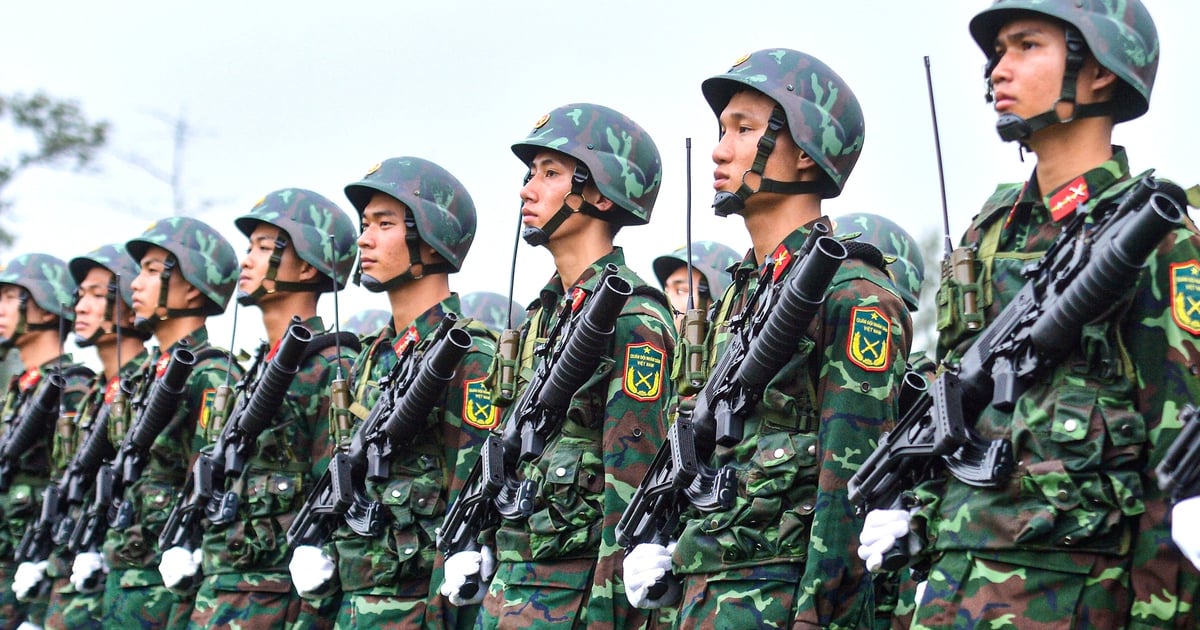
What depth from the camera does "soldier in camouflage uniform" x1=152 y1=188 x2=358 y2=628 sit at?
9.42 meters

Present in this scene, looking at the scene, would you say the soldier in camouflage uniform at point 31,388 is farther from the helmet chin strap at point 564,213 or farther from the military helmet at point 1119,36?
the military helmet at point 1119,36

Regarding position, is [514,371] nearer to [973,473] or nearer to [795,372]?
[795,372]

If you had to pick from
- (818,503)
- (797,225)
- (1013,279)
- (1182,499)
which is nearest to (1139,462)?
(1182,499)

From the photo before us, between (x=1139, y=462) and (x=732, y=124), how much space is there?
2.63 m

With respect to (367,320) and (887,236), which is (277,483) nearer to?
(887,236)

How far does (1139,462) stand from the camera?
4.92 m

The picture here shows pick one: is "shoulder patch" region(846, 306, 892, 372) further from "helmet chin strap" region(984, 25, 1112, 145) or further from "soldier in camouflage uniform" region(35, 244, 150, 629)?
"soldier in camouflage uniform" region(35, 244, 150, 629)

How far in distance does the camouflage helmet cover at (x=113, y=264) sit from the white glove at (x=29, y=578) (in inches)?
83.7

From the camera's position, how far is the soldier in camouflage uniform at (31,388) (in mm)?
12703

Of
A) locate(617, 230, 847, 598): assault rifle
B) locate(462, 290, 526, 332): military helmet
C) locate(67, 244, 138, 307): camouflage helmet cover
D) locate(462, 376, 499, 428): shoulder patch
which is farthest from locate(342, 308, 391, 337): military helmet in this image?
locate(617, 230, 847, 598): assault rifle

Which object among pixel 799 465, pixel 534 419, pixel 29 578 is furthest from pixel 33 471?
pixel 799 465

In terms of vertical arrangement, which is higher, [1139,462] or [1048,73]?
[1048,73]

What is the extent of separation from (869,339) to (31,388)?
9375 mm

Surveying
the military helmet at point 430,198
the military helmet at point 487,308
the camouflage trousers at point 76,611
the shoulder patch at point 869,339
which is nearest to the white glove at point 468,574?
the military helmet at point 430,198
